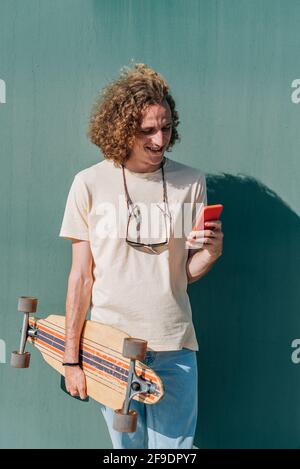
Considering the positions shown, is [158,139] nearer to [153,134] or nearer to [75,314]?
[153,134]

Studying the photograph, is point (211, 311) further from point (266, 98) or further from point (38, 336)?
point (266, 98)

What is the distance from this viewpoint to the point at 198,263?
2.17 metres

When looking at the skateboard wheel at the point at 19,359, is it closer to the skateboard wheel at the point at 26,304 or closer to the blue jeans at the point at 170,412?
the skateboard wheel at the point at 26,304

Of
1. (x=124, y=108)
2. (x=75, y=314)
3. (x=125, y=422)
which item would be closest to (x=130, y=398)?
(x=125, y=422)

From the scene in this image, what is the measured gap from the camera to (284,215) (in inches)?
100

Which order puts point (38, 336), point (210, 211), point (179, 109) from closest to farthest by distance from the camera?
point (210, 211) < point (38, 336) < point (179, 109)

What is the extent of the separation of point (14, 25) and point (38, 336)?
45.9 inches

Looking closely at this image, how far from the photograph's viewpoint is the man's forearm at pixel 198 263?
7.04 ft

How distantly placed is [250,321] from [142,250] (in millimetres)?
659

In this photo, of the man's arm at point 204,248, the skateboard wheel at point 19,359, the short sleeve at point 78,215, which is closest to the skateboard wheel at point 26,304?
the skateboard wheel at point 19,359

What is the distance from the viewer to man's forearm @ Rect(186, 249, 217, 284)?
2.15 meters

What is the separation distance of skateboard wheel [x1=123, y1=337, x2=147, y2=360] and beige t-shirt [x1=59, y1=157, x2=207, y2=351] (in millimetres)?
178
